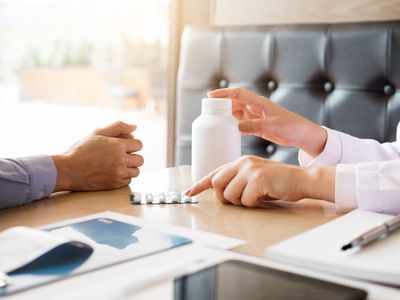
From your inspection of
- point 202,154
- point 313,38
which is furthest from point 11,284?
point 313,38

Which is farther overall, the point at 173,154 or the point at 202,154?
the point at 173,154

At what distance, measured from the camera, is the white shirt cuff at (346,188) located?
814mm

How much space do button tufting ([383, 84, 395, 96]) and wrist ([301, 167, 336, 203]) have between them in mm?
652

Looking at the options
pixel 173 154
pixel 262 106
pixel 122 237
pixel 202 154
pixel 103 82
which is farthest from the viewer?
pixel 103 82

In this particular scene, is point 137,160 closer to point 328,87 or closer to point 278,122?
point 278,122

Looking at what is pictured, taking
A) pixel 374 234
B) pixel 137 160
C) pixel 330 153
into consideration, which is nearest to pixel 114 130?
pixel 137 160

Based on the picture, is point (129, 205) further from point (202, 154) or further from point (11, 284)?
point (11, 284)

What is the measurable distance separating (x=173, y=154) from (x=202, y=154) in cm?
95

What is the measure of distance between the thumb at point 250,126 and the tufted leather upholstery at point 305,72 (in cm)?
51

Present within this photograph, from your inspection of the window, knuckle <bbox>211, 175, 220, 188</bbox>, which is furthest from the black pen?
the window

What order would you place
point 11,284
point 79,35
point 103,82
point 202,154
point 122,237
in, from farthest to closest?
point 103,82 → point 79,35 → point 202,154 → point 122,237 → point 11,284

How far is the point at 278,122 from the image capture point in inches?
41.5

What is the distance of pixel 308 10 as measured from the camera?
170 centimetres

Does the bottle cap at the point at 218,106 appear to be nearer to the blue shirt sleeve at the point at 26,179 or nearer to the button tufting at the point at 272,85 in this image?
the blue shirt sleeve at the point at 26,179
